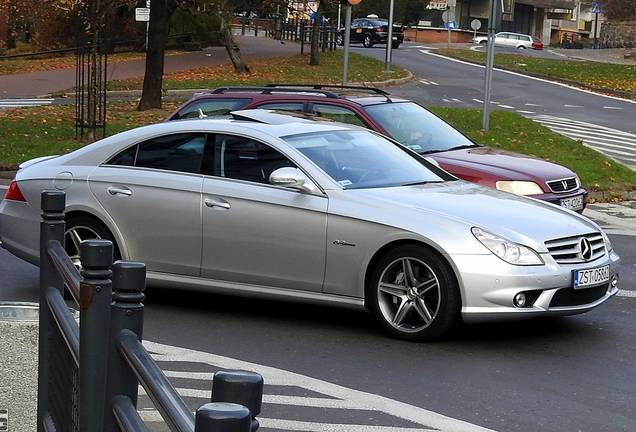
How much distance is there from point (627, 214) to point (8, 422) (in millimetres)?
11473

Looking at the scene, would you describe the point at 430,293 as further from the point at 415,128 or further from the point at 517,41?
the point at 517,41

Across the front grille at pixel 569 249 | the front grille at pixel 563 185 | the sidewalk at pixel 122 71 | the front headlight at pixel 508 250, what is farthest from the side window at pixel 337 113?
the sidewalk at pixel 122 71

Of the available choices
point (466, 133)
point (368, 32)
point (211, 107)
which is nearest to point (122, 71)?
point (466, 133)

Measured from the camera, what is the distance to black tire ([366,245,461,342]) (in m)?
7.77

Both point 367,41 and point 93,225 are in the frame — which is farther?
point 367,41

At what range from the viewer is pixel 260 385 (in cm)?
196

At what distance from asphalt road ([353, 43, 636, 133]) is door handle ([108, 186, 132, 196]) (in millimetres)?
19944

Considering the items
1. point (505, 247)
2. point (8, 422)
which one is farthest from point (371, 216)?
point (8, 422)

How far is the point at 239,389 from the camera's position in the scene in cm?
192

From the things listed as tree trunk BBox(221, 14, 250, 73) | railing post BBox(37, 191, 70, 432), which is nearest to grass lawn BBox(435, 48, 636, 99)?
tree trunk BBox(221, 14, 250, 73)

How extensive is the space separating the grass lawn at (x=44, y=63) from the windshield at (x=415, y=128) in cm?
2958

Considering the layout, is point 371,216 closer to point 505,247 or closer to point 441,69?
point 505,247

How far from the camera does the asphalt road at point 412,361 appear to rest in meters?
6.33

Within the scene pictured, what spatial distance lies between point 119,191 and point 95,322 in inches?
234
